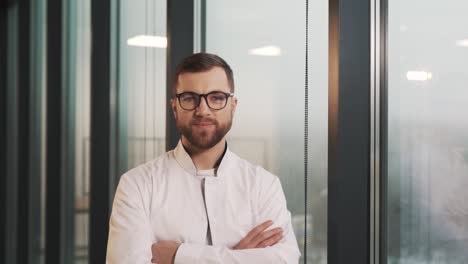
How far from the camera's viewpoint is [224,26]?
242 cm

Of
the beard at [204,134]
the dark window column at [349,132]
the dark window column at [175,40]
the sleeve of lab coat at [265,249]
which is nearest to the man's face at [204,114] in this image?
the beard at [204,134]

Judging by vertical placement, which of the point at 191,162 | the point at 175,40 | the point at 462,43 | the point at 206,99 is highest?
the point at 175,40

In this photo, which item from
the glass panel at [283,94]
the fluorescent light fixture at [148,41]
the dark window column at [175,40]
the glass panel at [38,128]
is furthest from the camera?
the glass panel at [38,128]

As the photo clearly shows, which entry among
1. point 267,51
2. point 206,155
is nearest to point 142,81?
point 267,51

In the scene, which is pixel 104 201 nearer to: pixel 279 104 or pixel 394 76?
pixel 279 104

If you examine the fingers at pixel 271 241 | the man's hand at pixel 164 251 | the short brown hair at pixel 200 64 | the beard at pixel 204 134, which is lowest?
the man's hand at pixel 164 251

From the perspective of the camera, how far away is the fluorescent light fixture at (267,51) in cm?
215

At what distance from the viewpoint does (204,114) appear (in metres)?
1.32

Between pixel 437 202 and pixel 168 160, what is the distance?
70 centimetres

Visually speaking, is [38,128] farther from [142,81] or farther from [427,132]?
[427,132]

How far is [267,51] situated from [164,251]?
992 mm

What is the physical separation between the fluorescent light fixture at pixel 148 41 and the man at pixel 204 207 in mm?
1549

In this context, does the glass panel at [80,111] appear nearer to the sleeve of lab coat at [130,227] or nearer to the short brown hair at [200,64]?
the sleeve of lab coat at [130,227]
